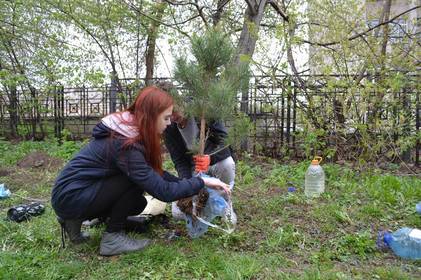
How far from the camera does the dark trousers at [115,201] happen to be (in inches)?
89.8

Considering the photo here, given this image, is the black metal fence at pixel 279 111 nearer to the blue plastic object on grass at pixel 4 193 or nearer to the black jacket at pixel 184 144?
the black jacket at pixel 184 144

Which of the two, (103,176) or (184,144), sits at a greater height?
(184,144)

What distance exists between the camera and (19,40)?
25.9ft

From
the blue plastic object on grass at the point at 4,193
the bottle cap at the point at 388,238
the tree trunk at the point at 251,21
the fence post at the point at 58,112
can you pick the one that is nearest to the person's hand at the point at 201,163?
the bottle cap at the point at 388,238

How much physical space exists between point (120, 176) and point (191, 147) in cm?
56

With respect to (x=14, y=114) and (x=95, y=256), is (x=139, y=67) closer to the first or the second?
(x=14, y=114)

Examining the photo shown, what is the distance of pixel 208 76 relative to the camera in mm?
2625

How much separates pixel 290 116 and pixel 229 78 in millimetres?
3225

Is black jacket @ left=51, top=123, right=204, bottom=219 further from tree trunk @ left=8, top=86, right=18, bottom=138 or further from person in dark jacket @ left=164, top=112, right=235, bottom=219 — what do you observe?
tree trunk @ left=8, top=86, right=18, bottom=138

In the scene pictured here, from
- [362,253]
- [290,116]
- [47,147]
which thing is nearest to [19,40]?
[47,147]

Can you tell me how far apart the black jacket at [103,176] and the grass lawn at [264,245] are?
0.37 metres

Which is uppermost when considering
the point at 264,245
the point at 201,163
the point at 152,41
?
the point at 152,41

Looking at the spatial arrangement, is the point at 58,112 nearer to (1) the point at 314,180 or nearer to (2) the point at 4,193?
(2) the point at 4,193

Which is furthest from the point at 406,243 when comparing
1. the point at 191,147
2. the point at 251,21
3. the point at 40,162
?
the point at 40,162
